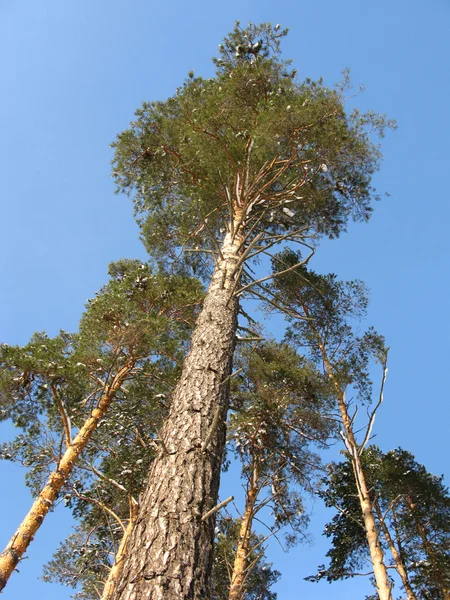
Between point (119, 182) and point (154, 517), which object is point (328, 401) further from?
point (154, 517)

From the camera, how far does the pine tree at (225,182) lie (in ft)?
12.8

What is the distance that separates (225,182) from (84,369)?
4.46 m

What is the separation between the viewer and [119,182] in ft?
35.1

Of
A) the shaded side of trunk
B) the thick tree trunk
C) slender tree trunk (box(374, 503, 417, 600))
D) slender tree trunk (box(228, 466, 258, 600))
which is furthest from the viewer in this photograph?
slender tree trunk (box(374, 503, 417, 600))

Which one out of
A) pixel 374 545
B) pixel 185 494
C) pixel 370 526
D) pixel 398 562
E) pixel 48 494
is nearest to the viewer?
pixel 185 494

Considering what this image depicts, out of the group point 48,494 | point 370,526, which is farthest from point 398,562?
point 48,494

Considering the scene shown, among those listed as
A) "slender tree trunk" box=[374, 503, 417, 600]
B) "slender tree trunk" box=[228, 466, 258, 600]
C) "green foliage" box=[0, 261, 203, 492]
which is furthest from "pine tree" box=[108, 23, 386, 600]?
"slender tree trunk" box=[374, 503, 417, 600]

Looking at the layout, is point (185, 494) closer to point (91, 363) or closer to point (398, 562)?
point (91, 363)

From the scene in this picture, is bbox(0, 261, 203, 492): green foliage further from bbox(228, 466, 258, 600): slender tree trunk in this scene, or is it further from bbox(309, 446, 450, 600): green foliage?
bbox(309, 446, 450, 600): green foliage

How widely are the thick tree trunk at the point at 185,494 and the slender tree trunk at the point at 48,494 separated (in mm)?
3410

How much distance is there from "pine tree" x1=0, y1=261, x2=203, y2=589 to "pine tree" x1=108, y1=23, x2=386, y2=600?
178cm

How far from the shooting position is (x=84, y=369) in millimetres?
7285

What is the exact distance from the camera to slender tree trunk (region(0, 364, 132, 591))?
5551 mm

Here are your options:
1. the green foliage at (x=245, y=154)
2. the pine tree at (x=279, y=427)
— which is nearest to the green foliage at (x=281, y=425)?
the pine tree at (x=279, y=427)
